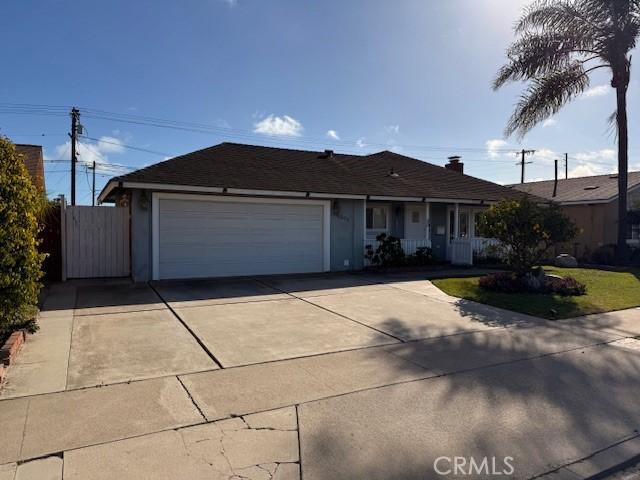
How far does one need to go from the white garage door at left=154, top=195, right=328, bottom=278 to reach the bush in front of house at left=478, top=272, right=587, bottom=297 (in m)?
5.40

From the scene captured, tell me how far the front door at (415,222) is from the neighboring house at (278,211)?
0.13 feet

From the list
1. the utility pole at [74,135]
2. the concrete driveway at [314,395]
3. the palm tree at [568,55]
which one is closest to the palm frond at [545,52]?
the palm tree at [568,55]

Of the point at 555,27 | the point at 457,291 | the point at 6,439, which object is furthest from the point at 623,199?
the point at 6,439

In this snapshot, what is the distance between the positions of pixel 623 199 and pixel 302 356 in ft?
54.9

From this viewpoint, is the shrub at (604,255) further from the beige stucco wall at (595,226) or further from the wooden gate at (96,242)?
the wooden gate at (96,242)

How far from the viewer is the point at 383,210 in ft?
55.8

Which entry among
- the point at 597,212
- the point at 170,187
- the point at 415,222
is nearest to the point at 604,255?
the point at 597,212

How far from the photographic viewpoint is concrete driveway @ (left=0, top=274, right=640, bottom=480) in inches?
132

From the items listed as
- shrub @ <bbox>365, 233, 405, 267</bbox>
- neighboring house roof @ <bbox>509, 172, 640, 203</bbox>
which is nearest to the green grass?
shrub @ <bbox>365, 233, 405, 267</bbox>

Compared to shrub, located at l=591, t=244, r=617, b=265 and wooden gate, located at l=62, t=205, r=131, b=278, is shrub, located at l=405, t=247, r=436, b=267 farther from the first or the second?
wooden gate, located at l=62, t=205, r=131, b=278

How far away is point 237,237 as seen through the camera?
1329cm

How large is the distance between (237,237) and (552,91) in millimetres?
12562

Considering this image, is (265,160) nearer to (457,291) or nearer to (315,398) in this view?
(457,291)

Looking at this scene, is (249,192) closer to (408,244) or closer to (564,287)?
(408,244)
